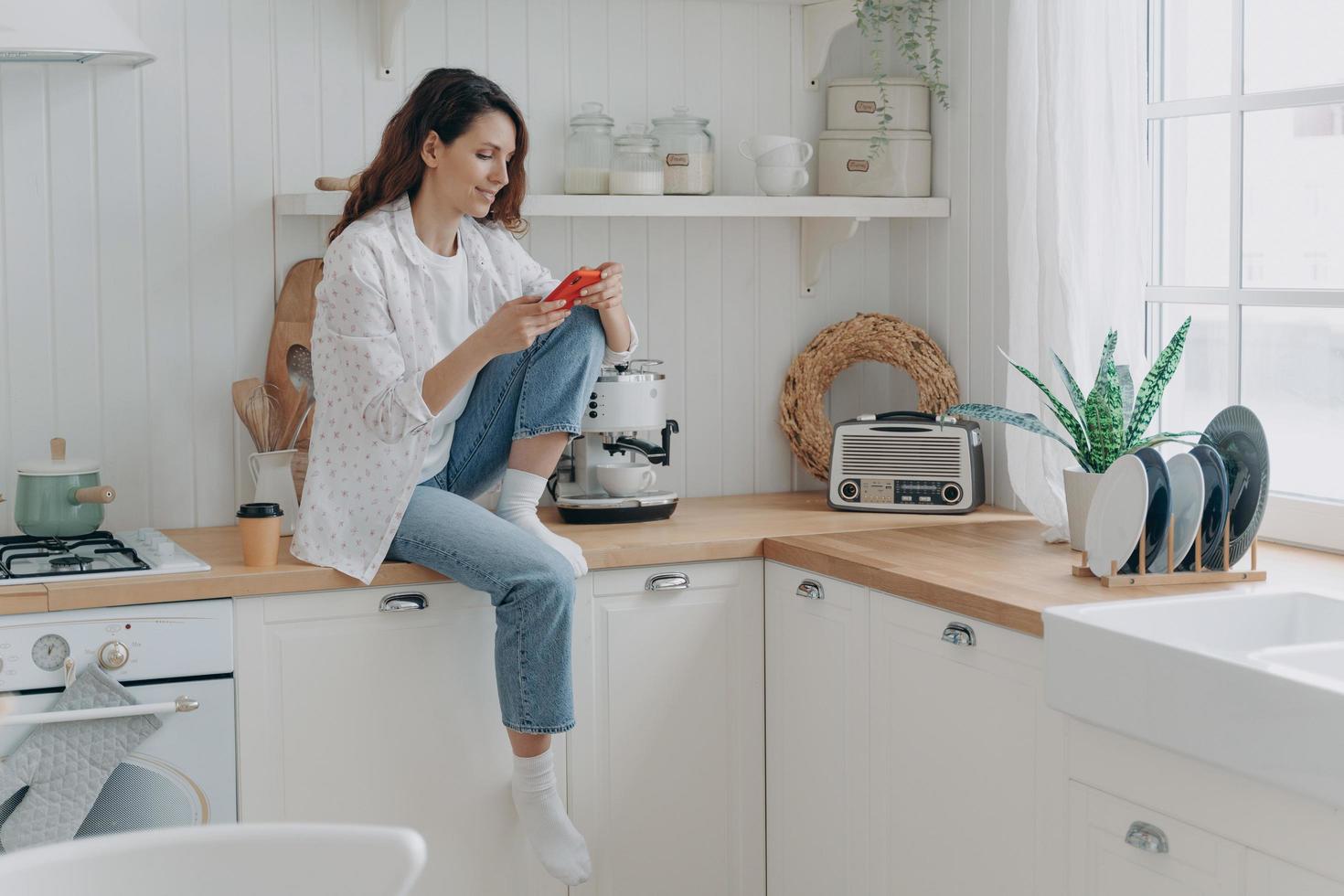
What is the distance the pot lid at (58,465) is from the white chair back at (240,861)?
5.11ft

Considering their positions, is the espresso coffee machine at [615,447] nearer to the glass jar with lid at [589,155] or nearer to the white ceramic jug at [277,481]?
the glass jar with lid at [589,155]

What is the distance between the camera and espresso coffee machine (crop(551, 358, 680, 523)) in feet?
8.54

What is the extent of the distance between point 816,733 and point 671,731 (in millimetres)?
257

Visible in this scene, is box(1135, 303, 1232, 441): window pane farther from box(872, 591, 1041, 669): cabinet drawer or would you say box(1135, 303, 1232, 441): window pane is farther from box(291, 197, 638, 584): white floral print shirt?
box(291, 197, 638, 584): white floral print shirt

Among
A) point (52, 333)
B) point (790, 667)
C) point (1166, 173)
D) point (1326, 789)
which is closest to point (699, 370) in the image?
point (790, 667)

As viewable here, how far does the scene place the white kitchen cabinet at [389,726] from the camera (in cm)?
219

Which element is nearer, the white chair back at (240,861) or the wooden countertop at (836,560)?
the white chair back at (240,861)

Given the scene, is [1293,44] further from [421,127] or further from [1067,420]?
[421,127]

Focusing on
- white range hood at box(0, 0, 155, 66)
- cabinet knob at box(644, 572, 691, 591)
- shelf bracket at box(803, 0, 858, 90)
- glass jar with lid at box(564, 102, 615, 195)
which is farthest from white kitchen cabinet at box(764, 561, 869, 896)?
white range hood at box(0, 0, 155, 66)

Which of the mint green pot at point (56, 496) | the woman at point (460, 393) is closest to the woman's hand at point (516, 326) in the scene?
the woman at point (460, 393)

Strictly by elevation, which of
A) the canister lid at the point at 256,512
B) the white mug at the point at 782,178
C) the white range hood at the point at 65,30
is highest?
the white range hood at the point at 65,30

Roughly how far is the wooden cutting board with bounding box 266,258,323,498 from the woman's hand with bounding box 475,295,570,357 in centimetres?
59

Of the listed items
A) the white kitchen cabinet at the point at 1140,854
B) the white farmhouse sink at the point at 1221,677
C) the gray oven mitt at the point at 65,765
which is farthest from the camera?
the gray oven mitt at the point at 65,765

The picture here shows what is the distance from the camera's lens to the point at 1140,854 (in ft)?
5.60
